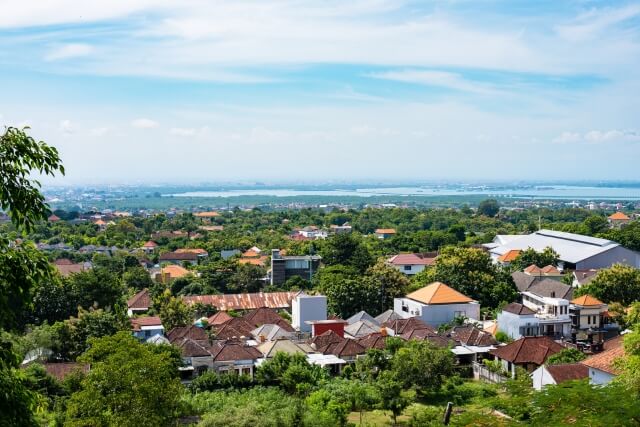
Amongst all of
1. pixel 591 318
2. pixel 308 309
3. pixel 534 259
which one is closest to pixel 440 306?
pixel 308 309

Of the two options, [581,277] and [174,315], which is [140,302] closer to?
[174,315]

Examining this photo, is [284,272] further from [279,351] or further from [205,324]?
[279,351]

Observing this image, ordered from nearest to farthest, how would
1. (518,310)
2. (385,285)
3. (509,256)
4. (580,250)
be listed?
(518,310), (385,285), (580,250), (509,256)

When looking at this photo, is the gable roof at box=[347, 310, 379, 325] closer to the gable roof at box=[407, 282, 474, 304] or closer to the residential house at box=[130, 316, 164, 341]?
the gable roof at box=[407, 282, 474, 304]

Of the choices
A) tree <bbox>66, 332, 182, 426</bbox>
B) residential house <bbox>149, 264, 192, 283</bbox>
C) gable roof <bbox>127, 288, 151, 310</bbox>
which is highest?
tree <bbox>66, 332, 182, 426</bbox>

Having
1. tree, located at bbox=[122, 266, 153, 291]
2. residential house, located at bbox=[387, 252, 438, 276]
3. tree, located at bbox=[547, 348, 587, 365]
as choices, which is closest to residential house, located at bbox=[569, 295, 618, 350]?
tree, located at bbox=[547, 348, 587, 365]
